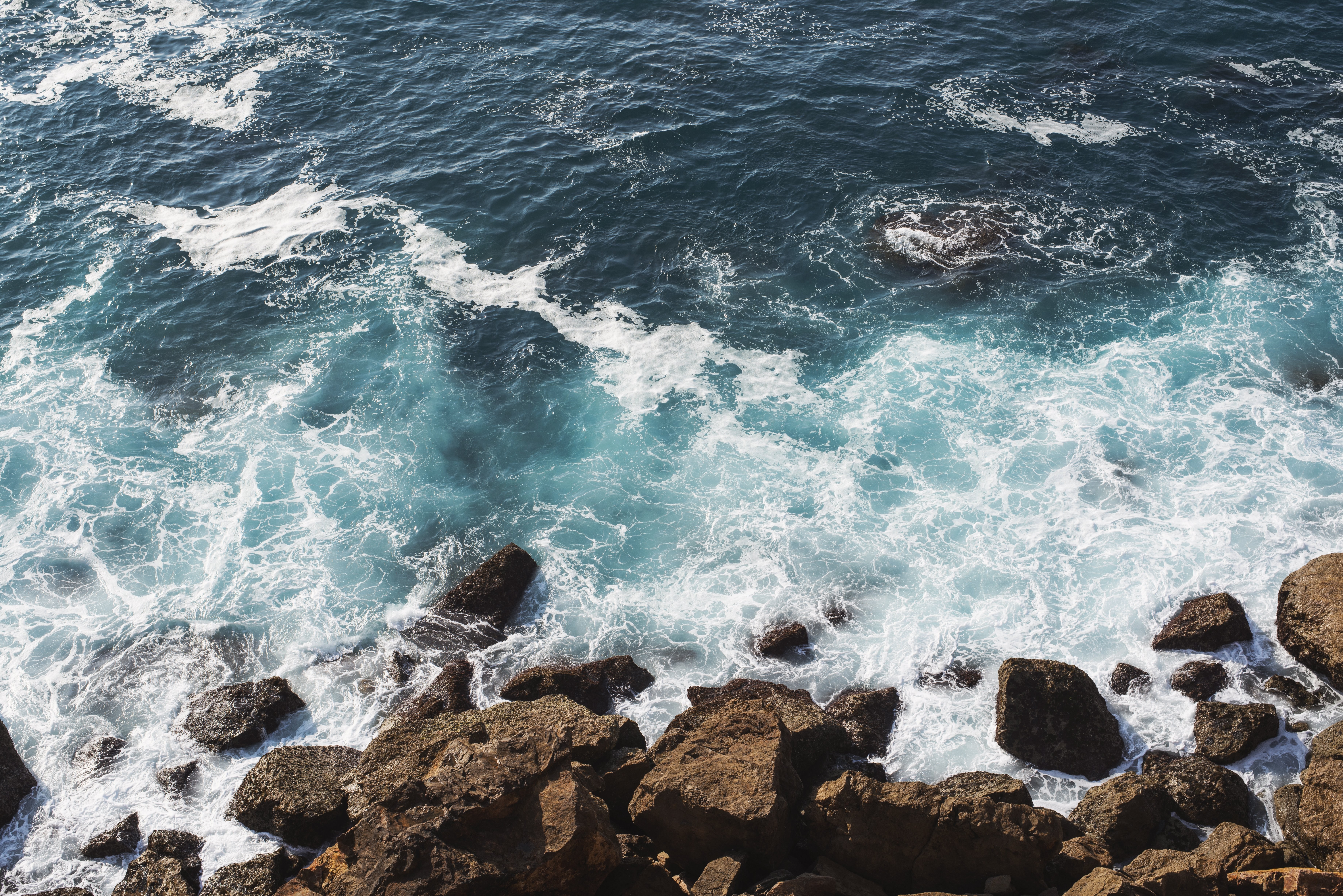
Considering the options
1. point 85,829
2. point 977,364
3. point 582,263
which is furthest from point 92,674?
point 977,364

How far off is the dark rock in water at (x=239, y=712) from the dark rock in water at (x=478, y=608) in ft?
13.6

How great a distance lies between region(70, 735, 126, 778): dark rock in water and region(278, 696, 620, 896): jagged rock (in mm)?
9683

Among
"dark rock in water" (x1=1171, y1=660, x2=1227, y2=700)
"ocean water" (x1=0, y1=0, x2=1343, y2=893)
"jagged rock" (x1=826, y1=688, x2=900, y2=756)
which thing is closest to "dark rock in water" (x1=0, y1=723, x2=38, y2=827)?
"ocean water" (x1=0, y1=0, x2=1343, y2=893)

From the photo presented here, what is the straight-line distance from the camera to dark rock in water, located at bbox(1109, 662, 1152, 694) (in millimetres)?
24703

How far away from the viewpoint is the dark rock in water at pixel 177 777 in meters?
23.6

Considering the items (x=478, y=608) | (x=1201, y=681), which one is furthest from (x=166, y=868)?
(x=1201, y=681)

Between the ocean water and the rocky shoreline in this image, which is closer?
the rocky shoreline

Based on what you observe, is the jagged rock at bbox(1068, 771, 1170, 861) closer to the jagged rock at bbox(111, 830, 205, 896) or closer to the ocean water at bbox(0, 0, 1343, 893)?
the ocean water at bbox(0, 0, 1343, 893)

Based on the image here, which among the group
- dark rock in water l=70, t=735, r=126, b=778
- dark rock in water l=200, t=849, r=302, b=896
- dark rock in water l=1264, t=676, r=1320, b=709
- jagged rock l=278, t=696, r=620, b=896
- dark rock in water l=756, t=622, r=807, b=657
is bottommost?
dark rock in water l=1264, t=676, r=1320, b=709

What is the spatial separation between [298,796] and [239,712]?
5.12 meters

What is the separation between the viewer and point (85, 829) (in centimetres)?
2266

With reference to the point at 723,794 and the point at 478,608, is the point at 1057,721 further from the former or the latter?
the point at 478,608

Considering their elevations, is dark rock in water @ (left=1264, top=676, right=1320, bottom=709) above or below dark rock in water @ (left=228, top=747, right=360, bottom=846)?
below

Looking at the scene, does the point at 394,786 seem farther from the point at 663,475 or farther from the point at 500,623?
the point at 663,475
